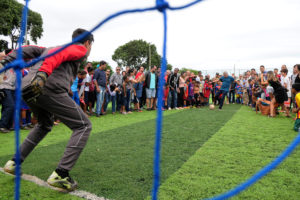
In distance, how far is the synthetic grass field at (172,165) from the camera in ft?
7.70

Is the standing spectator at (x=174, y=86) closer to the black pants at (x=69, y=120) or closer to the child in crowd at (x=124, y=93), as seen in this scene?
the child in crowd at (x=124, y=93)

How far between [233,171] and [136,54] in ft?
185

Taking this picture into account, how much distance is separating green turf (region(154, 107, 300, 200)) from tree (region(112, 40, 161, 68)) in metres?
53.7

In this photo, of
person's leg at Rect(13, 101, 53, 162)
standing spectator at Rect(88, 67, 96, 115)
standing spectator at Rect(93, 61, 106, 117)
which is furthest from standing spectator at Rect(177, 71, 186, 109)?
person's leg at Rect(13, 101, 53, 162)

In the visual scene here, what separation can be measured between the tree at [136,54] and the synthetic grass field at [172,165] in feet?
174

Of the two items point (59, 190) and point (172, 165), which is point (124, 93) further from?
point (59, 190)

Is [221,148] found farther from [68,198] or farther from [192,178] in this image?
[68,198]

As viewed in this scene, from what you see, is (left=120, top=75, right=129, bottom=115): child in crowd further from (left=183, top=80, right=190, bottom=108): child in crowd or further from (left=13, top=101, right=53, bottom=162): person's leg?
(left=13, top=101, right=53, bottom=162): person's leg

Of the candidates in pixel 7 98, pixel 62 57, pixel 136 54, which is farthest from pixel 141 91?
pixel 136 54

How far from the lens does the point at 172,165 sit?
3.10 m

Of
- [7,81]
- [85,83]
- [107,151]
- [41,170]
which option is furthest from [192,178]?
[85,83]

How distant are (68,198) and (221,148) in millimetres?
2679

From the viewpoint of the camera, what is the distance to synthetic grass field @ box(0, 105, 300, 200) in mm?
2348

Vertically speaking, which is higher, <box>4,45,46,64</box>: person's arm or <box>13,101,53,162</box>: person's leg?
<box>4,45,46,64</box>: person's arm
